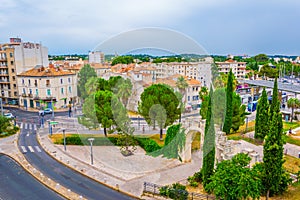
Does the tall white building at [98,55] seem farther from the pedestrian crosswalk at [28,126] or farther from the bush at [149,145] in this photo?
the pedestrian crosswalk at [28,126]

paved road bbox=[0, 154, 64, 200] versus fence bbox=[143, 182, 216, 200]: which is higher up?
fence bbox=[143, 182, 216, 200]

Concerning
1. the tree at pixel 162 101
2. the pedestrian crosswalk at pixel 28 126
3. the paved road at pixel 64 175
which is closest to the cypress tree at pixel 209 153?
the paved road at pixel 64 175

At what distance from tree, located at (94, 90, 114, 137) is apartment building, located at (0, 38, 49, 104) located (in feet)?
110

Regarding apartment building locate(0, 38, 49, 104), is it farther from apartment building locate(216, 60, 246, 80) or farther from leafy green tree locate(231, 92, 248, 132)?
apartment building locate(216, 60, 246, 80)

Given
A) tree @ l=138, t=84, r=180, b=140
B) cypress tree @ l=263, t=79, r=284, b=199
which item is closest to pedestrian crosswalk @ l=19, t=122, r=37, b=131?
tree @ l=138, t=84, r=180, b=140

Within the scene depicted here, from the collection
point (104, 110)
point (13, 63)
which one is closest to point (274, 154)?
point (104, 110)

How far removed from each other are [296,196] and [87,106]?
23.2 metres

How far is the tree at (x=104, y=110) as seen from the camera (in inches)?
1201

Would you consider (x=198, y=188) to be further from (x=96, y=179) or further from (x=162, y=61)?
(x=162, y=61)

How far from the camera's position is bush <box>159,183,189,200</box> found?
18.4 metres

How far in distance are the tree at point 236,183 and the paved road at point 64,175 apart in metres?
7.56

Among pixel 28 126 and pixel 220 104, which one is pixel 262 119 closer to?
pixel 220 104

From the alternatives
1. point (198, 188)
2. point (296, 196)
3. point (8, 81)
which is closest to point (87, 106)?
point (198, 188)

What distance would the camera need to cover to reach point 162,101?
2922cm
